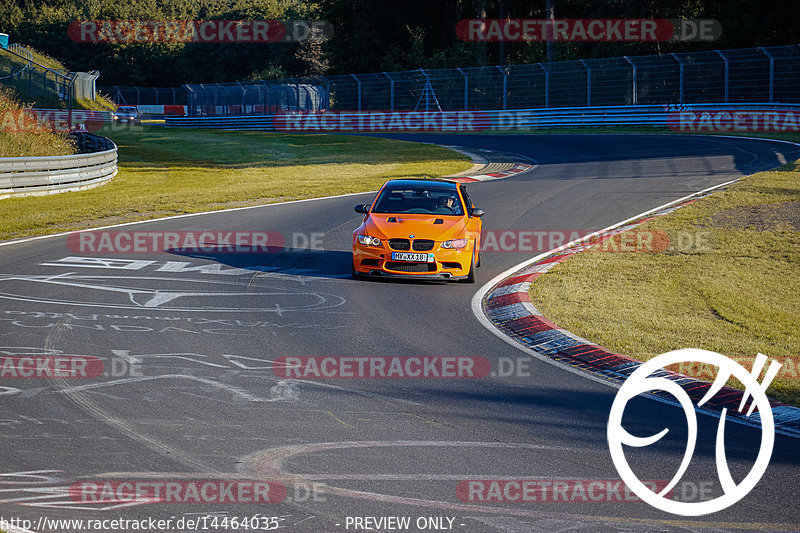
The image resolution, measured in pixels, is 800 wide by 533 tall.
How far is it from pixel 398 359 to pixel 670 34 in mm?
49799

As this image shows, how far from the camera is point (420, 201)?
570 inches

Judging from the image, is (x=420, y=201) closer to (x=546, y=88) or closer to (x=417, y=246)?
(x=417, y=246)

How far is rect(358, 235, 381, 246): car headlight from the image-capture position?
13.3m

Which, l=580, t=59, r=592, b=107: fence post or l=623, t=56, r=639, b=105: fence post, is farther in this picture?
l=580, t=59, r=592, b=107: fence post

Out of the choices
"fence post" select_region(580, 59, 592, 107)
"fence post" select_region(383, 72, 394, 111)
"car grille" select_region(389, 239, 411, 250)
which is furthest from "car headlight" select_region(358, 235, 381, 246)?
"fence post" select_region(383, 72, 394, 111)

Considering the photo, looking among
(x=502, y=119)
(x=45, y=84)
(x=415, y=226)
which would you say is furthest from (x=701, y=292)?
(x=45, y=84)

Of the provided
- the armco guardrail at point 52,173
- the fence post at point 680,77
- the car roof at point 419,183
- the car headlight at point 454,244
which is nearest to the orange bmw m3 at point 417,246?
the car headlight at point 454,244

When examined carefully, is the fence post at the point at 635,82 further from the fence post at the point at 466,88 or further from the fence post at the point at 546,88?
the fence post at the point at 466,88

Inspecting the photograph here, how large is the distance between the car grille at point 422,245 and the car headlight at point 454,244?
21 centimetres

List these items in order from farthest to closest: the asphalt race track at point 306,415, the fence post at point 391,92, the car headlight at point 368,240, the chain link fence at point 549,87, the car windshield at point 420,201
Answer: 1. the fence post at point 391,92
2. the chain link fence at point 549,87
3. the car windshield at point 420,201
4. the car headlight at point 368,240
5. the asphalt race track at point 306,415

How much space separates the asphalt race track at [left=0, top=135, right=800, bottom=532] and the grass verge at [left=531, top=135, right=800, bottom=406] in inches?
55.2

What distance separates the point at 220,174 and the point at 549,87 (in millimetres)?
23205

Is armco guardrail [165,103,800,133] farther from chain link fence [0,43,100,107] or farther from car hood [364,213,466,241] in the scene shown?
car hood [364,213,466,241]

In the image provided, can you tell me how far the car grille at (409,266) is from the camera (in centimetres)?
1316
